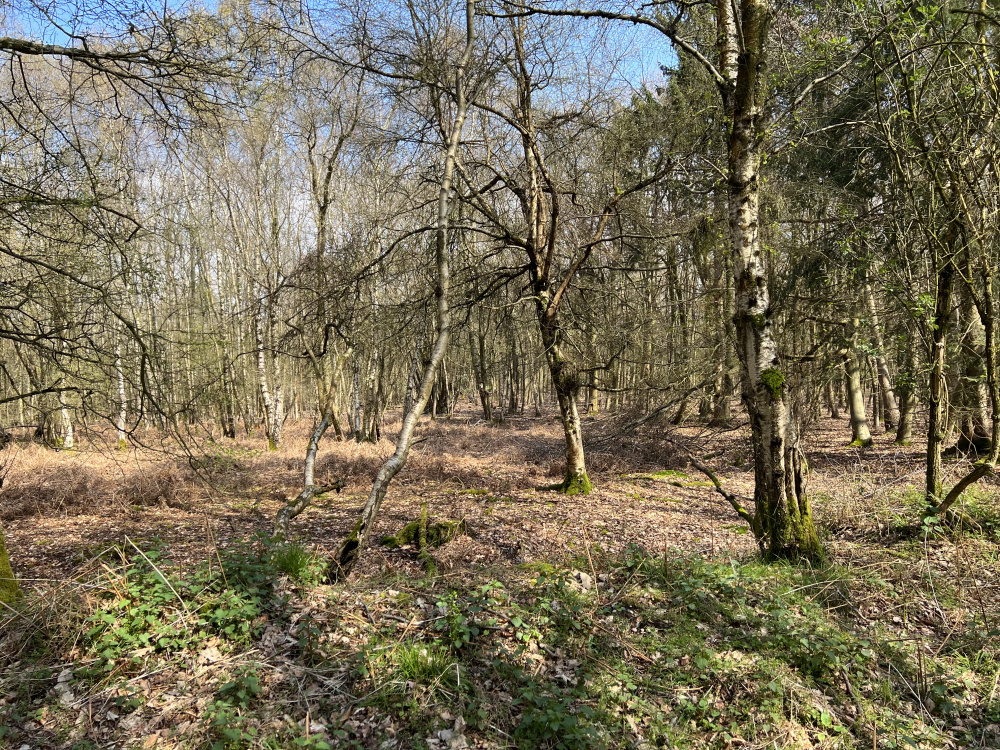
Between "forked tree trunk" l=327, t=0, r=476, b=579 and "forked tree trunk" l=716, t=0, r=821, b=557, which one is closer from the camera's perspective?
"forked tree trunk" l=716, t=0, r=821, b=557

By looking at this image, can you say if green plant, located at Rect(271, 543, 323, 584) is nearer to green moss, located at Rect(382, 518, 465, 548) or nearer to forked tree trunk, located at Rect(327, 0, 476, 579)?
forked tree trunk, located at Rect(327, 0, 476, 579)

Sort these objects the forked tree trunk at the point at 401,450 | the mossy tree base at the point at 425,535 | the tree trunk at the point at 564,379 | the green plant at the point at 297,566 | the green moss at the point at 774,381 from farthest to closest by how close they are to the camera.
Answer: the tree trunk at the point at 564,379, the mossy tree base at the point at 425,535, the forked tree trunk at the point at 401,450, the green moss at the point at 774,381, the green plant at the point at 297,566

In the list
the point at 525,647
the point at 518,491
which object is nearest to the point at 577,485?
the point at 518,491

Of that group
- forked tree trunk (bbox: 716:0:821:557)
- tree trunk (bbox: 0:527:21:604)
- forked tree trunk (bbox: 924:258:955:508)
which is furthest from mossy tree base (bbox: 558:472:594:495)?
tree trunk (bbox: 0:527:21:604)

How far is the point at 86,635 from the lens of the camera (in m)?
3.47

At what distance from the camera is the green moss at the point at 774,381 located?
4715 mm

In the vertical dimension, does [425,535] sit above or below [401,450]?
below

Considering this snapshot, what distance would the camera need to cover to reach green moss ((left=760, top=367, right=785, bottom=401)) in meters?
4.71

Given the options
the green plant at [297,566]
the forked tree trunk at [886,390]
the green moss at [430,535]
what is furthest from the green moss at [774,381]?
the forked tree trunk at [886,390]

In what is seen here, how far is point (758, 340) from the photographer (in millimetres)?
4770

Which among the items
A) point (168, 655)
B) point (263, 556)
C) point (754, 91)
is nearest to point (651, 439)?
point (754, 91)

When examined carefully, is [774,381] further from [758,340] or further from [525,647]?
[525,647]

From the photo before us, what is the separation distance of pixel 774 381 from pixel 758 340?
0.40 m

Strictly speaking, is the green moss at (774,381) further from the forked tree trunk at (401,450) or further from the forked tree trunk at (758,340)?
the forked tree trunk at (401,450)
